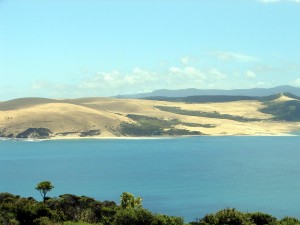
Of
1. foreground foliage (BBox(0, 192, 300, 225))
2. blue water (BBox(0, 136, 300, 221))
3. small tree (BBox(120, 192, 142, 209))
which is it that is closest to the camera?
foreground foliage (BBox(0, 192, 300, 225))

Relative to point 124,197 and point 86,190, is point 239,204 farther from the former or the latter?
point 124,197

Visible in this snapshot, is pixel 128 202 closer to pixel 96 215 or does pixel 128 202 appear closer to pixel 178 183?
pixel 96 215

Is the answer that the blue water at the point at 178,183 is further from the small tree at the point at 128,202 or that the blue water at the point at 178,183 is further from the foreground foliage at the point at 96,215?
the foreground foliage at the point at 96,215

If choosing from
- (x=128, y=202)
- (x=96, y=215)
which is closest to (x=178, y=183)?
(x=128, y=202)

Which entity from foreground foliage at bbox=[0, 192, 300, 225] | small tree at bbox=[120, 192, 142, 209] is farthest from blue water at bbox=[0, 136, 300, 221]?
foreground foliage at bbox=[0, 192, 300, 225]

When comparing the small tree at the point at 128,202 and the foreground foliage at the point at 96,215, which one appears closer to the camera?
the foreground foliage at the point at 96,215

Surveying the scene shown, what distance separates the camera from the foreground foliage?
60.8 metres

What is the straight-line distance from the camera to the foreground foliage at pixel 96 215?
60.8 m

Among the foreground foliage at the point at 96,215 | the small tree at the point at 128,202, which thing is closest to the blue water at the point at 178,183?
the small tree at the point at 128,202

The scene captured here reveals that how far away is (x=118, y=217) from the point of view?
205 ft

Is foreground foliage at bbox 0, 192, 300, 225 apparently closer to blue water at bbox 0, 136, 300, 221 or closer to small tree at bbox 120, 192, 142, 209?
small tree at bbox 120, 192, 142, 209

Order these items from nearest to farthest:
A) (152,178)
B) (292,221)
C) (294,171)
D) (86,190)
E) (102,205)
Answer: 1. (292,221)
2. (102,205)
3. (86,190)
4. (152,178)
5. (294,171)

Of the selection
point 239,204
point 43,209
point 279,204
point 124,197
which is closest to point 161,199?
point 239,204

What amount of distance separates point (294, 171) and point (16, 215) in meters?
130
